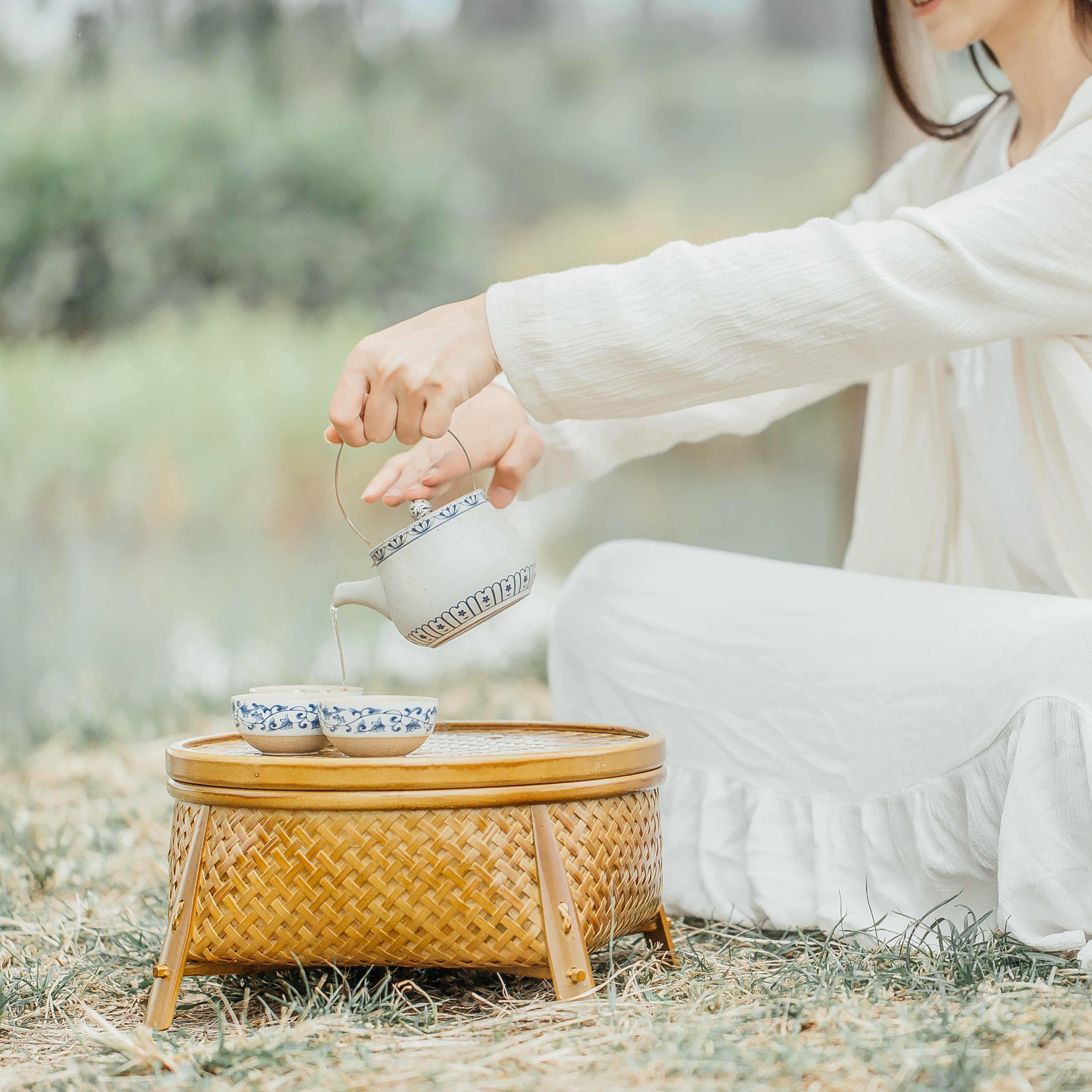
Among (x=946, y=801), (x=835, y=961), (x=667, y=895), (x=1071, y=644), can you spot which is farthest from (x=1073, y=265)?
(x=667, y=895)

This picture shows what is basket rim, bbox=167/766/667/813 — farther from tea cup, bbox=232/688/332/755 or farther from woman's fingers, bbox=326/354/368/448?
woman's fingers, bbox=326/354/368/448

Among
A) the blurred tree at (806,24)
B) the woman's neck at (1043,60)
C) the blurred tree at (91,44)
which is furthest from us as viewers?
the blurred tree at (806,24)

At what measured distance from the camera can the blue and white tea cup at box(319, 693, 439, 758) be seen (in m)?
1.02

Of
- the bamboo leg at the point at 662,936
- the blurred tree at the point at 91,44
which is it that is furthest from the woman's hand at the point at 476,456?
the blurred tree at the point at 91,44

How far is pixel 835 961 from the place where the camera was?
1110mm

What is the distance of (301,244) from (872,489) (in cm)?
288

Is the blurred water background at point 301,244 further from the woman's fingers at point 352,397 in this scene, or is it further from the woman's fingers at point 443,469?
the woman's fingers at point 352,397

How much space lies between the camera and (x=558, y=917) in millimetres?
1023

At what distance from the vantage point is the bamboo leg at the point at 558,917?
3.34ft

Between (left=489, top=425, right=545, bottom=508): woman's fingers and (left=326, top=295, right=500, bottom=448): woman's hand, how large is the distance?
0.29 m

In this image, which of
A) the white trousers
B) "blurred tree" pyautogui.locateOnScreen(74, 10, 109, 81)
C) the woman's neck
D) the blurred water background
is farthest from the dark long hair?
"blurred tree" pyautogui.locateOnScreen(74, 10, 109, 81)

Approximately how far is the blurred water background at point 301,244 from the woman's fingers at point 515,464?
2029 millimetres

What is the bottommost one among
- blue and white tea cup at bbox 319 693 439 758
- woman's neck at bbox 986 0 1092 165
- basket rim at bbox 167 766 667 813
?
basket rim at bbox 167 766 667 813

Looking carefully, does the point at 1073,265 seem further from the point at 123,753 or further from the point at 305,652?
the point at 305,652
